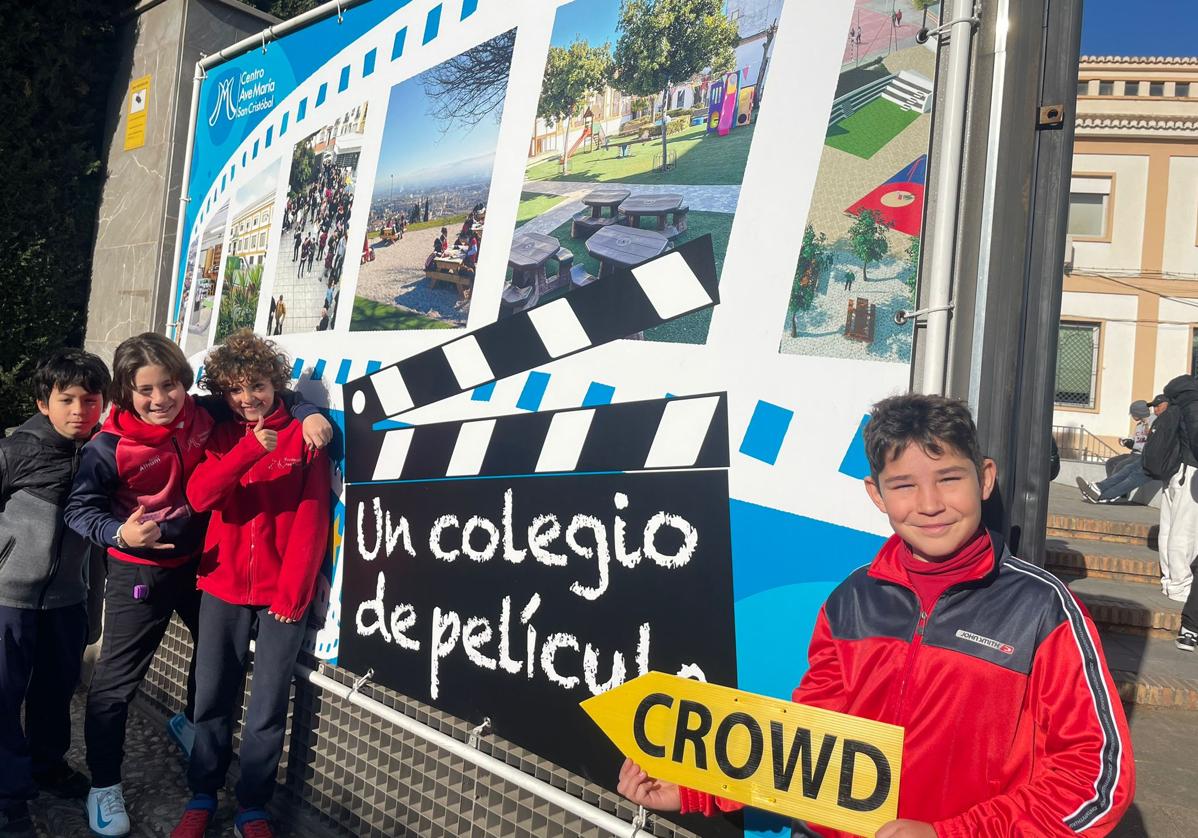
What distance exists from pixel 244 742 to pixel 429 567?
93cm

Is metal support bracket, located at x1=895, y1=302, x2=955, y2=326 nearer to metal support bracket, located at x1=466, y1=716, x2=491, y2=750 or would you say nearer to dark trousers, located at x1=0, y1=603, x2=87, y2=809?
metal support bracket, located at x1=466, y1=716, x2=491, y2=750

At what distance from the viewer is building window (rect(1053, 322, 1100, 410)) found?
60.6ft

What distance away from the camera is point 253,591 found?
2.98m

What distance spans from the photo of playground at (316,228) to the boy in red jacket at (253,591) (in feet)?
1.66

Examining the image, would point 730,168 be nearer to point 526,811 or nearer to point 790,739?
point 790,739

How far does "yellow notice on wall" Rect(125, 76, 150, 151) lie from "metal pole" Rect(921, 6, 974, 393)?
5054mm

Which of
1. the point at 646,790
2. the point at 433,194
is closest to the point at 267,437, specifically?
the point at 433,194

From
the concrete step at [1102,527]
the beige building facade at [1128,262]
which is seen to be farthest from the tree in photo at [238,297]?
the beige building facade at [1128,262]

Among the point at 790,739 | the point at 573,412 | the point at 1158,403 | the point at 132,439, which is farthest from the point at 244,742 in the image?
the point at 1158,403

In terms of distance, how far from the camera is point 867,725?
4.84 ft

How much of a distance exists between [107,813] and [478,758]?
1.50 m

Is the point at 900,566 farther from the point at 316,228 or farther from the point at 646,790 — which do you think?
the point at 316,228

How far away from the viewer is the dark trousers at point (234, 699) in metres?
2.94

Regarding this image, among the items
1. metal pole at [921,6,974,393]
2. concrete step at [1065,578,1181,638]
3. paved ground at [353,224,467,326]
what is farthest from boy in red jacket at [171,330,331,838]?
concrete step at [1065,578,1181,638]
